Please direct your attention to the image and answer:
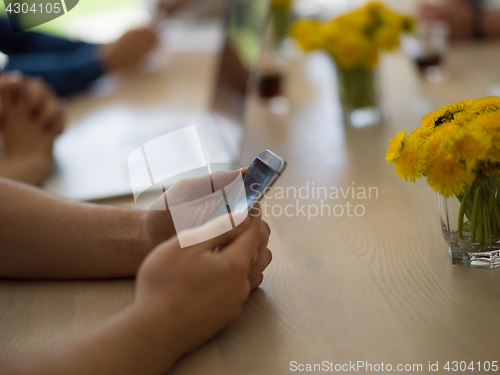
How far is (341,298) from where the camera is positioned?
56 cm

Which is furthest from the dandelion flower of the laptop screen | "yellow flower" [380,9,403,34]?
"yellow flower" [380,9,403,34]

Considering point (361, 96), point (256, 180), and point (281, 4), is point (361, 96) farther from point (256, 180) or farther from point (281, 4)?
point (281, 4)

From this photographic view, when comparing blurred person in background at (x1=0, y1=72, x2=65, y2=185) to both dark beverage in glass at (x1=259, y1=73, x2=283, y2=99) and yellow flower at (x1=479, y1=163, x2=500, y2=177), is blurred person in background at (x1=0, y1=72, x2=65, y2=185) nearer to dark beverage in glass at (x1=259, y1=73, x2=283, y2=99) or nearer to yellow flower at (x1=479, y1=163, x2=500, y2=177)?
dark beverage in glass at (x1=259, y1=73, x2=283, y2=99)

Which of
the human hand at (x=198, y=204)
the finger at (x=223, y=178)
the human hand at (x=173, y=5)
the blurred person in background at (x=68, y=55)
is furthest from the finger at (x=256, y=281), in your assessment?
the human hand at (x=173, y=5)

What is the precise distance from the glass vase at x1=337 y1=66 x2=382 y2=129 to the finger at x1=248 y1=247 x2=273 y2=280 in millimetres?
581

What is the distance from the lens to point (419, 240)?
655 millimetres

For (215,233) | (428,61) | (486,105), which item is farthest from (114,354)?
(428,61)

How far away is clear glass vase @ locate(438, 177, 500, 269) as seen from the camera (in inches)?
20.8

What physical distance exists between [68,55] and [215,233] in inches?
52.3

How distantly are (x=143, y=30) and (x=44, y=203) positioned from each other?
1161 millimetres

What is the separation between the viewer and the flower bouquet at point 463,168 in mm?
492

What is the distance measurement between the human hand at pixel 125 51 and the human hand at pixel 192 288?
4.00ft

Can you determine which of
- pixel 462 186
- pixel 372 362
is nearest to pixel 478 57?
pixel 462 186

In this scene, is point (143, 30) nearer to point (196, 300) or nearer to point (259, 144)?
point (259, 144)
